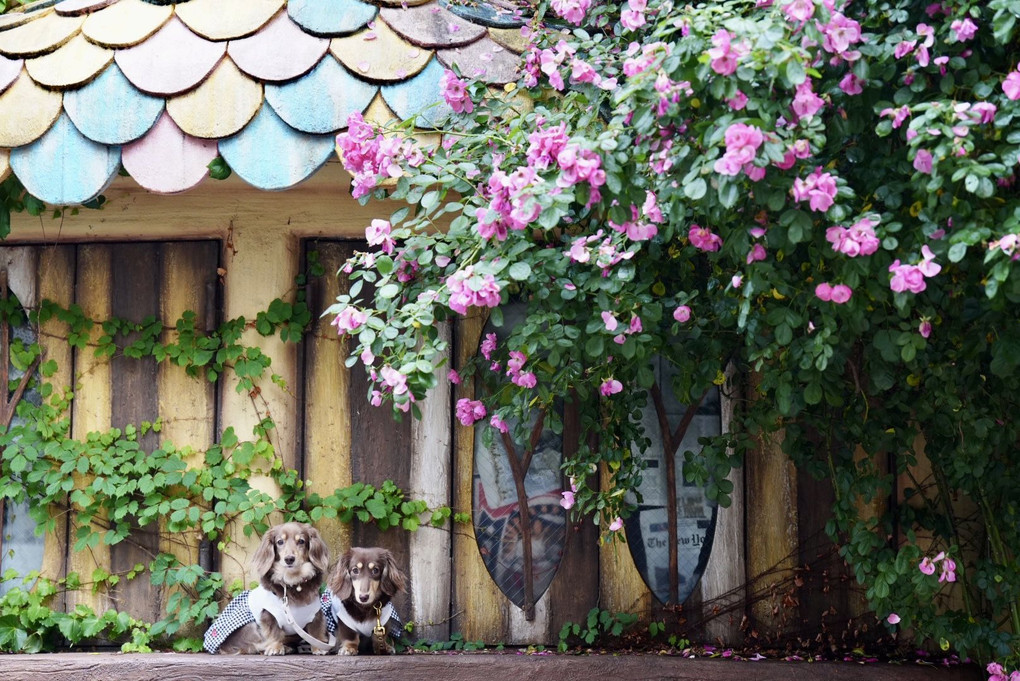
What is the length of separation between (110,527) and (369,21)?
1.73 meters

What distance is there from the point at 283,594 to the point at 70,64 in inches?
60.0

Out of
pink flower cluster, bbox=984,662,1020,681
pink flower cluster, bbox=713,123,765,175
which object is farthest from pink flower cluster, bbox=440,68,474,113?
pink flower cluster, bbox=984,662,1020,681

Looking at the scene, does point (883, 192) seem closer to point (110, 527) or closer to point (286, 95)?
point (286, 95)

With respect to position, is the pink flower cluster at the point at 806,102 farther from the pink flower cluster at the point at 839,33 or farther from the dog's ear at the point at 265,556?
the dog's ear at the point at 265,556

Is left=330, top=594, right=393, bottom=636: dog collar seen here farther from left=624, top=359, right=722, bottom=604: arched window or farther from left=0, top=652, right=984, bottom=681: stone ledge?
left=624, top=359, right=722, bottom=604: arched window

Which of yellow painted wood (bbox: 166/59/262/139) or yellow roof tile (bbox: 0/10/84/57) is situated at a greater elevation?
yellow roof tile (bbox: 0/10/84/57)

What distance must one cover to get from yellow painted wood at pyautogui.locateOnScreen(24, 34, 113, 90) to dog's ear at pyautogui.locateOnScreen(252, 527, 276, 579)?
4.30ft

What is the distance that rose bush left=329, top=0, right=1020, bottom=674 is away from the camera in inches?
89.4

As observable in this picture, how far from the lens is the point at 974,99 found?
2.51 meters

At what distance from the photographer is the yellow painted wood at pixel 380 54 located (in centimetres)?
300

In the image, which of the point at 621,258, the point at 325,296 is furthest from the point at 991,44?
the point at 325,296

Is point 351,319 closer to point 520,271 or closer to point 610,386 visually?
point 520,271

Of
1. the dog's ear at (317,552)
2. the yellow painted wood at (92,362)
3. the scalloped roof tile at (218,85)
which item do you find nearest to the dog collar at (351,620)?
the dog's ear at (317,552)

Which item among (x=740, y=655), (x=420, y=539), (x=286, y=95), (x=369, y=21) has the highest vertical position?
(x=369, y=21)
